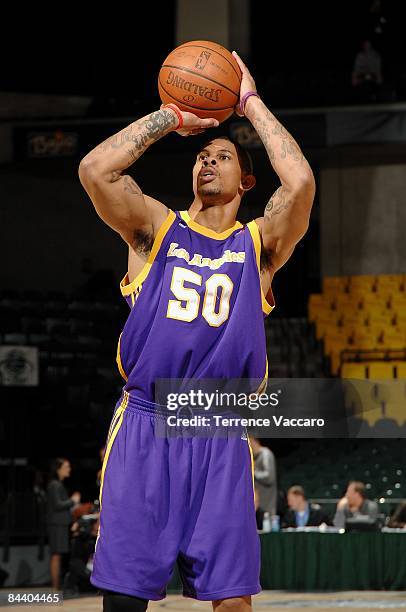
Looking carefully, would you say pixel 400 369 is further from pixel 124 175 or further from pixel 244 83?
pixel 124 175

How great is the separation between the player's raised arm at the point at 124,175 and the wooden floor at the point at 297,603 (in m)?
5.66

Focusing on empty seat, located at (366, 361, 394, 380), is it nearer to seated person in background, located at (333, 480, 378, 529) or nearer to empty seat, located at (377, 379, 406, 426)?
empty seat, located at (377, 379, 406, 426)

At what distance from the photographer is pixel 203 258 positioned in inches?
139

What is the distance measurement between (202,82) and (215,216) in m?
0.44

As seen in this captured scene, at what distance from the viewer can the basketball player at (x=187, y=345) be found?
3.33 meters

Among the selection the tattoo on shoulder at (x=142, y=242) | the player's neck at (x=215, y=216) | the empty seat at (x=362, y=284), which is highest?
the empty seat at (x=362, y=284)

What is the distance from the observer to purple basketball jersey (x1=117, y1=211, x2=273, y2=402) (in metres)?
3.41

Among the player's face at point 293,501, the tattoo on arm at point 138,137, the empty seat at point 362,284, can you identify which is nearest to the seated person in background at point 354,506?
the player's face at point 293,501

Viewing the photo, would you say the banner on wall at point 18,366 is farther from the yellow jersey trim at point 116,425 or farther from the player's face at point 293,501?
the yellow jersey trim at point 116,425

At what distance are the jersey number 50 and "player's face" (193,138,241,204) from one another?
0.28 metres

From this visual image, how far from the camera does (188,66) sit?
3.75 m

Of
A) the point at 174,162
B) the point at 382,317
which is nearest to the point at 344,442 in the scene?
the point at 382,317

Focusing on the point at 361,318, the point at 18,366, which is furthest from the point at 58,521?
the point at 361,318

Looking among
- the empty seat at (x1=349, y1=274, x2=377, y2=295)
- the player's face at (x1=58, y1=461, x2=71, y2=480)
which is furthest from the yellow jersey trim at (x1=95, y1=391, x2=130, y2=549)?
the empty seat at (x1=349, y1=274, x2=377, y2=295)
